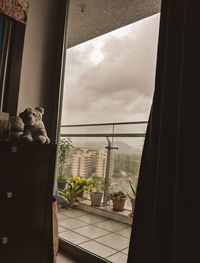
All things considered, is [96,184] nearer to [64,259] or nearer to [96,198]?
[96,198]

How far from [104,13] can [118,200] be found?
2497 millimetres

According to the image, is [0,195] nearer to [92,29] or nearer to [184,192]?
[184,192]

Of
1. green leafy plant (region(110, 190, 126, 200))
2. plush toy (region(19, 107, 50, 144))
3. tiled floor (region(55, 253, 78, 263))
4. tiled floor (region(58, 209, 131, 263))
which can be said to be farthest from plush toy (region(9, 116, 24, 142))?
green leafy plant (region(110, 190, 126, 200))

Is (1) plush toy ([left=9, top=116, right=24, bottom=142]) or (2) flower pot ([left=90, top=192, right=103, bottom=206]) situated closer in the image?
(1) plush toy ([left=9, top=116, right=24, bottom=142])

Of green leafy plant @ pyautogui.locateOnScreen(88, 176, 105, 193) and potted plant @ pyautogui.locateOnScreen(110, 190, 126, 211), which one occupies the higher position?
green leafy plant @ pyautogui.locateOnScreen(88, 176, 105, 193)

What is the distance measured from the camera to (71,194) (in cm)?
368

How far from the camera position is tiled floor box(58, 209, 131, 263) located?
7.17 feet

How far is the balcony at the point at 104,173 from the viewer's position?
8.23 ft

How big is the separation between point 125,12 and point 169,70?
1383mm

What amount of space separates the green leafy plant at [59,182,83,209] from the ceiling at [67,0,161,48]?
7.59 feet

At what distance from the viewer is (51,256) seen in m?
1.60

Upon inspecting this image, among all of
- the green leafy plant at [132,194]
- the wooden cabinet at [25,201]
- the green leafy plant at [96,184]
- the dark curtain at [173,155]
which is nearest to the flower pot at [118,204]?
the green leafy plant at [132,194]

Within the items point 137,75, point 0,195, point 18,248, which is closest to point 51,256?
point 18,248

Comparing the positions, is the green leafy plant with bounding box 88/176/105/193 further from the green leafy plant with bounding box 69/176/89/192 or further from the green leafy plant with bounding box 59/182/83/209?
the green leafy plant with bounding box 59/182/83/209
